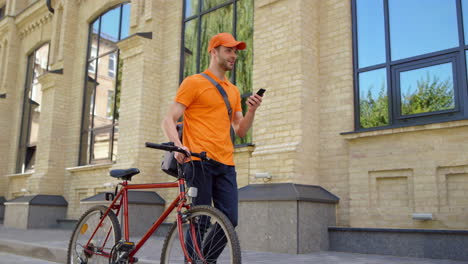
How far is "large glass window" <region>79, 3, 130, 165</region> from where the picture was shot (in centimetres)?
1285

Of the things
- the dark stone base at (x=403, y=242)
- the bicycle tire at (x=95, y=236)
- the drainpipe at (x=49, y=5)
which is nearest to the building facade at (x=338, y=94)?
the dark stone base at (x=403, y=242)

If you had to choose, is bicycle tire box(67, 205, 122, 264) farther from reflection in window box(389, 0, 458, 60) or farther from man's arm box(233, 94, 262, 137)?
reflection in window box(389, 0, 458, 60)

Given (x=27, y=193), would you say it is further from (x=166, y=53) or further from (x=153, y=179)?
(x=166, y=53)

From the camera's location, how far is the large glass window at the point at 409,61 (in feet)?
21.9

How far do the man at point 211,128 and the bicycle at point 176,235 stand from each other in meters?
0.19

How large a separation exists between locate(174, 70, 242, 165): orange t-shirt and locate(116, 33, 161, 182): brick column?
7.39 metres

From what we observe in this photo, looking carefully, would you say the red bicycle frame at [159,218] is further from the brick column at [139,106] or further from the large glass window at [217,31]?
the brick column at [139,106]

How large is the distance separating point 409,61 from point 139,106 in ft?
20.5

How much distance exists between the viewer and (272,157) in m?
7.56

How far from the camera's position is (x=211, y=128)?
11.4ft

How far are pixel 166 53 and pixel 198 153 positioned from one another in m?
8.54

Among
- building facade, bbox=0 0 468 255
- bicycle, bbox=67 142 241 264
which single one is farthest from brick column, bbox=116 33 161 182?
bicycle, bbox=67 142 241 264

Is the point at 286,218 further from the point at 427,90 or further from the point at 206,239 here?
the point at 206,239

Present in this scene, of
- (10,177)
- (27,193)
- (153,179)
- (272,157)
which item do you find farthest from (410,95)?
(10,177)
